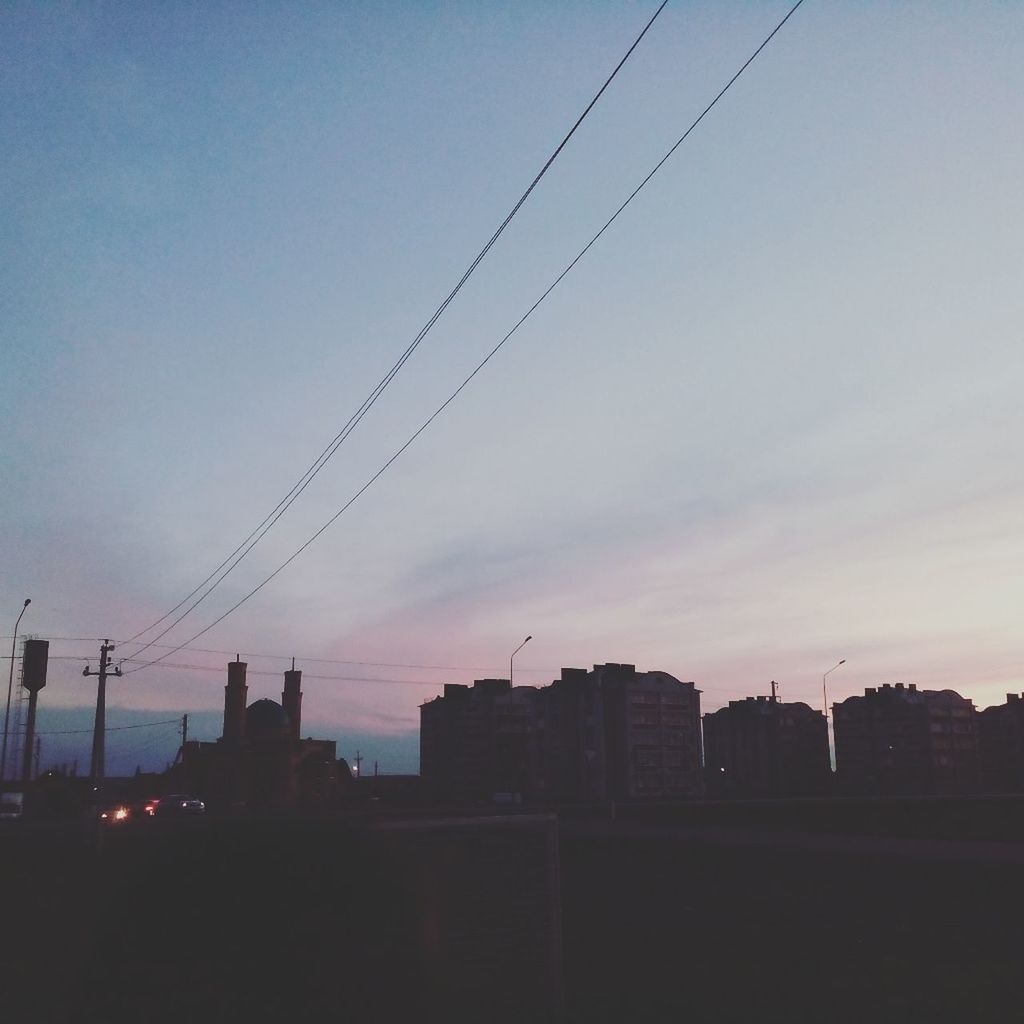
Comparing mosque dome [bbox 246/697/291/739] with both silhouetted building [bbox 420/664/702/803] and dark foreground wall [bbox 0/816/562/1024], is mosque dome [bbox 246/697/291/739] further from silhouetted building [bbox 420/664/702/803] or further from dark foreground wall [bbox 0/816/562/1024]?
dark foreground wall [bbox 0/816/562/1024]

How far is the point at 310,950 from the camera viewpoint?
11.1 metres

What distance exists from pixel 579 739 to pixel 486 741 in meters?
14.9

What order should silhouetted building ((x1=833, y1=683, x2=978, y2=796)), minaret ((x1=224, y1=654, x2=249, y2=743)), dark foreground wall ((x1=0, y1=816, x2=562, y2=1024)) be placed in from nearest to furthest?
1. dark foreground wall ((x1=0, y1=816, x2=562, y2=1024))
2. minaret ((x1=224, y1=654, x2=249, y2=743))
3. silhouetted building ((x1=833, y1=683, x2=978, y2=796))

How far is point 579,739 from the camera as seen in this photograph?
325 ft

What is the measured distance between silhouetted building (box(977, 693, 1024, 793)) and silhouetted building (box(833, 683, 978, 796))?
6.76 metres

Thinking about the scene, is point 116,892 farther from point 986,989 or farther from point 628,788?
point 628,788

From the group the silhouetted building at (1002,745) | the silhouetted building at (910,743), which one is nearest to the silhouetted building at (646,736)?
the silhouetted building at (910,743)

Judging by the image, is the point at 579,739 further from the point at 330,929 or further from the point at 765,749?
the point at 330,929

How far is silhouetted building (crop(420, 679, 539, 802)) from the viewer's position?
107562mm

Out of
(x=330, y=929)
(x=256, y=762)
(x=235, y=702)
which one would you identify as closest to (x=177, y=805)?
(x=256, y=762)

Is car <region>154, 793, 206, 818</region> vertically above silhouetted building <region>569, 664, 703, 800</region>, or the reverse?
silhouetted building <region>569, 664, 703, 800</region>

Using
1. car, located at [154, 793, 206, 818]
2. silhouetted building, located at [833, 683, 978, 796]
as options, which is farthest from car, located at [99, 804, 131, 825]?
silhouetted building, located at [833, 683, 978, 796]

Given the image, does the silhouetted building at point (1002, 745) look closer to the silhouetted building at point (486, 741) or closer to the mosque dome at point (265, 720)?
the silhouetted building at point (486, 741)

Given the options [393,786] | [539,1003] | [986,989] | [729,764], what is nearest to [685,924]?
[986,989]
